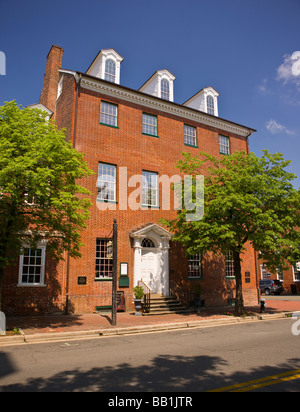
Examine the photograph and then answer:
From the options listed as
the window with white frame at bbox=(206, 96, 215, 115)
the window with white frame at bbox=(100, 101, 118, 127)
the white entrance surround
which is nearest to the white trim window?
the white entrance surround

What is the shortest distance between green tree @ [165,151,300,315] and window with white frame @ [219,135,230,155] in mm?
6433

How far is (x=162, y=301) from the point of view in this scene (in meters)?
17.4

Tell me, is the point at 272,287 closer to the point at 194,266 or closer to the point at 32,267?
the point at 194,266

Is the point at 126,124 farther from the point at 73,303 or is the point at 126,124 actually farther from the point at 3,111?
the point at 73,303

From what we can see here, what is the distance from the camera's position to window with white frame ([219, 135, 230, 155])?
76.1 ft

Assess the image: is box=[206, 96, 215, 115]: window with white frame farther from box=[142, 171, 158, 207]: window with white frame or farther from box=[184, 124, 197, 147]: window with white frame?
box=[142, 171, 158, 207]: window with white frame

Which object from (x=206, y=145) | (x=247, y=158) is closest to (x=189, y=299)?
(x=247, y=158)

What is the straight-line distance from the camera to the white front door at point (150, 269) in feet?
59.0

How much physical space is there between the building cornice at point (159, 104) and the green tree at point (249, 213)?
5.87 m

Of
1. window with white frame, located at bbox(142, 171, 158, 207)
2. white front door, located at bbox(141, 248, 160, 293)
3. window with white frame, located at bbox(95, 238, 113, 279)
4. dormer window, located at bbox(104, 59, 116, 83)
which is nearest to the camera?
window with white frame, located at bbox(95, 238, 113, 279)

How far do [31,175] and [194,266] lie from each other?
12.7m

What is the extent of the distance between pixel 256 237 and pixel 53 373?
1119cm

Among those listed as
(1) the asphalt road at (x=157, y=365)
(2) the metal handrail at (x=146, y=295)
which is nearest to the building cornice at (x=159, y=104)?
(2) the metal handrail at (x=146, y=295)

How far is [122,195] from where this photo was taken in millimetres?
17953
